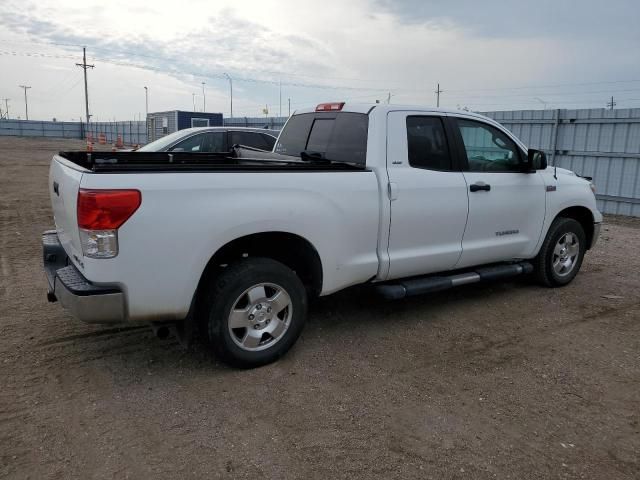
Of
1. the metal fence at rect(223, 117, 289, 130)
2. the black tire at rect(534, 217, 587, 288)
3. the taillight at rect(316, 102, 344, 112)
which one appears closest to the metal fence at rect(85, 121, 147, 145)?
the metal fence at rect(223, 117, 289, 130)

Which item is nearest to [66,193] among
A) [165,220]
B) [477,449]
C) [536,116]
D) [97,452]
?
[165,220]

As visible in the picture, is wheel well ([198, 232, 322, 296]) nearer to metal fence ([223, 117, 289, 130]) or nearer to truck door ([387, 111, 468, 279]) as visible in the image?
truck door ([387, 111, 468, 279])

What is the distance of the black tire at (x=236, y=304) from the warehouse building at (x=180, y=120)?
23.8 metres

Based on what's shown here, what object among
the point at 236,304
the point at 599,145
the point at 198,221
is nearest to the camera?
the point at 198,221

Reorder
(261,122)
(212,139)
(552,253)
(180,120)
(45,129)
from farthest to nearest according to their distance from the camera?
1. (45,129)
2. (180,120)
3. (261,122)
4. (212,139)
5. (552,253)

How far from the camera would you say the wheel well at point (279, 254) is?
12.8 feet

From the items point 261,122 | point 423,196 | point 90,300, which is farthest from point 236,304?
point 261,122

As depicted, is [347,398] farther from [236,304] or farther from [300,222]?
[300,222]

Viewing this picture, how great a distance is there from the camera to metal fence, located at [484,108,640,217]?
12.0 meters

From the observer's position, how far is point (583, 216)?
20.9 feet

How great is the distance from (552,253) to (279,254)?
3.36 meters

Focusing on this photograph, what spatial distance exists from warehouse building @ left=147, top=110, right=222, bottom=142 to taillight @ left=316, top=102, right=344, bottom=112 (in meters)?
22.3

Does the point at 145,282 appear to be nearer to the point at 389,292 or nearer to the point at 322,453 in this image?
the point at 322,453

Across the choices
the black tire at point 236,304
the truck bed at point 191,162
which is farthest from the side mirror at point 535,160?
the black tire at point 236,304
